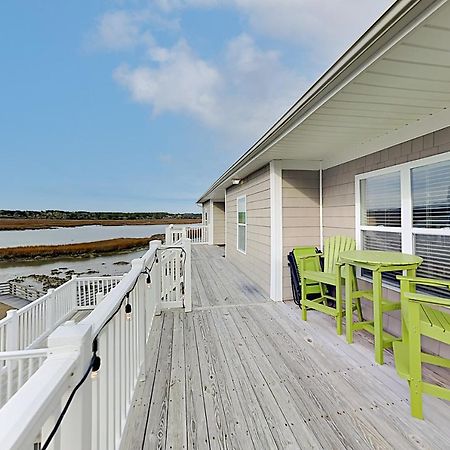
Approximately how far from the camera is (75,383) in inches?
32.2

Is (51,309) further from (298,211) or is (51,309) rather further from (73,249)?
(73,249)

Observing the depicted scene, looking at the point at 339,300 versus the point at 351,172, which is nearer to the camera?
the point at 339,300

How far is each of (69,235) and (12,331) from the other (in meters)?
30.0

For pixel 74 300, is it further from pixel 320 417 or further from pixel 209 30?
pixel 209 30

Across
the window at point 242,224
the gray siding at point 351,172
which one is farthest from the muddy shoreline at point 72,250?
the gray siding at point 351,172

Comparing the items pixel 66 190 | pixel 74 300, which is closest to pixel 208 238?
pixel 74 300

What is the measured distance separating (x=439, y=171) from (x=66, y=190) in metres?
34.3

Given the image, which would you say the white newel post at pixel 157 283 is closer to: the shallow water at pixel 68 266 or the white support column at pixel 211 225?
the white support column at pixel 211 225

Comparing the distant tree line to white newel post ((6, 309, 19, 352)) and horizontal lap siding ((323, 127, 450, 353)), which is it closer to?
white newel post ((6, 309, 19, 352))

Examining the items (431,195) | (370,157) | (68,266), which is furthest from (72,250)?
(431,195)

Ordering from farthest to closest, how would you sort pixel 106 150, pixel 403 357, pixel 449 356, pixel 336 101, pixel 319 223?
1. pixel 106 150
2. pixel 319 223
3. pixel 449 356
4. pixel 336 101
5. pixel 403 357

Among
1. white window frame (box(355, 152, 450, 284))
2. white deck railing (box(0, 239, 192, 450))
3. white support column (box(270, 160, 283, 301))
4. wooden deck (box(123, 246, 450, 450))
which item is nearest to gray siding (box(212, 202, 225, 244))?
white support column (box(270, 160, 283, 301))

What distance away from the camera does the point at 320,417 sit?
1.85 metres

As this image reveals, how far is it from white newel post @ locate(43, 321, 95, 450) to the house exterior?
1956 millimetres
